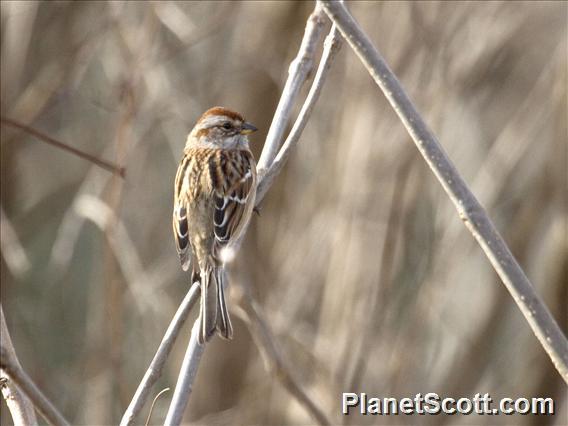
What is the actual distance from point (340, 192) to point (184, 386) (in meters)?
2.63

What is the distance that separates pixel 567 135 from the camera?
478 centimetres

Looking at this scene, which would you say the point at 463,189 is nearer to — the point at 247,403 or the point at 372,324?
the point at 372,324

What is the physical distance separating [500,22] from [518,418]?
2.13 m

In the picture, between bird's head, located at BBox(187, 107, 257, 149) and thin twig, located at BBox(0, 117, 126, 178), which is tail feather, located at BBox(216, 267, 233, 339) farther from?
bird's head, located at BBox(187, 107, 257, 149)

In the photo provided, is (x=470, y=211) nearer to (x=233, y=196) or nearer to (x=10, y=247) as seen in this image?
(x=233, y=196)

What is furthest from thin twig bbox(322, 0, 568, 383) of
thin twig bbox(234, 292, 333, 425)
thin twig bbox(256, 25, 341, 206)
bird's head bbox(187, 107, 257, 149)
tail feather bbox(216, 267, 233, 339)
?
bird's head bbox(187, 107, 257, 149)

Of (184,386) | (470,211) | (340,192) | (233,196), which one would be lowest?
(340,192)

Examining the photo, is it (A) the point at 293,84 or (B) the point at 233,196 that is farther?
(B) the point at 233,196

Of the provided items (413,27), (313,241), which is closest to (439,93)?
(413,27)

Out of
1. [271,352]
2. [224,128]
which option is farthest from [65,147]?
[271,352]

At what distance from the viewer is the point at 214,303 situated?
3.23 metres

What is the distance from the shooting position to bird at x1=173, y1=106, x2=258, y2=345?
3.46 m

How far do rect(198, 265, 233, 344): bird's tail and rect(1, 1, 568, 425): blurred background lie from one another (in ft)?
2.78

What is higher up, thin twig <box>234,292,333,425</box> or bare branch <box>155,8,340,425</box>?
bare branch <box>155,8,340,425</box>
